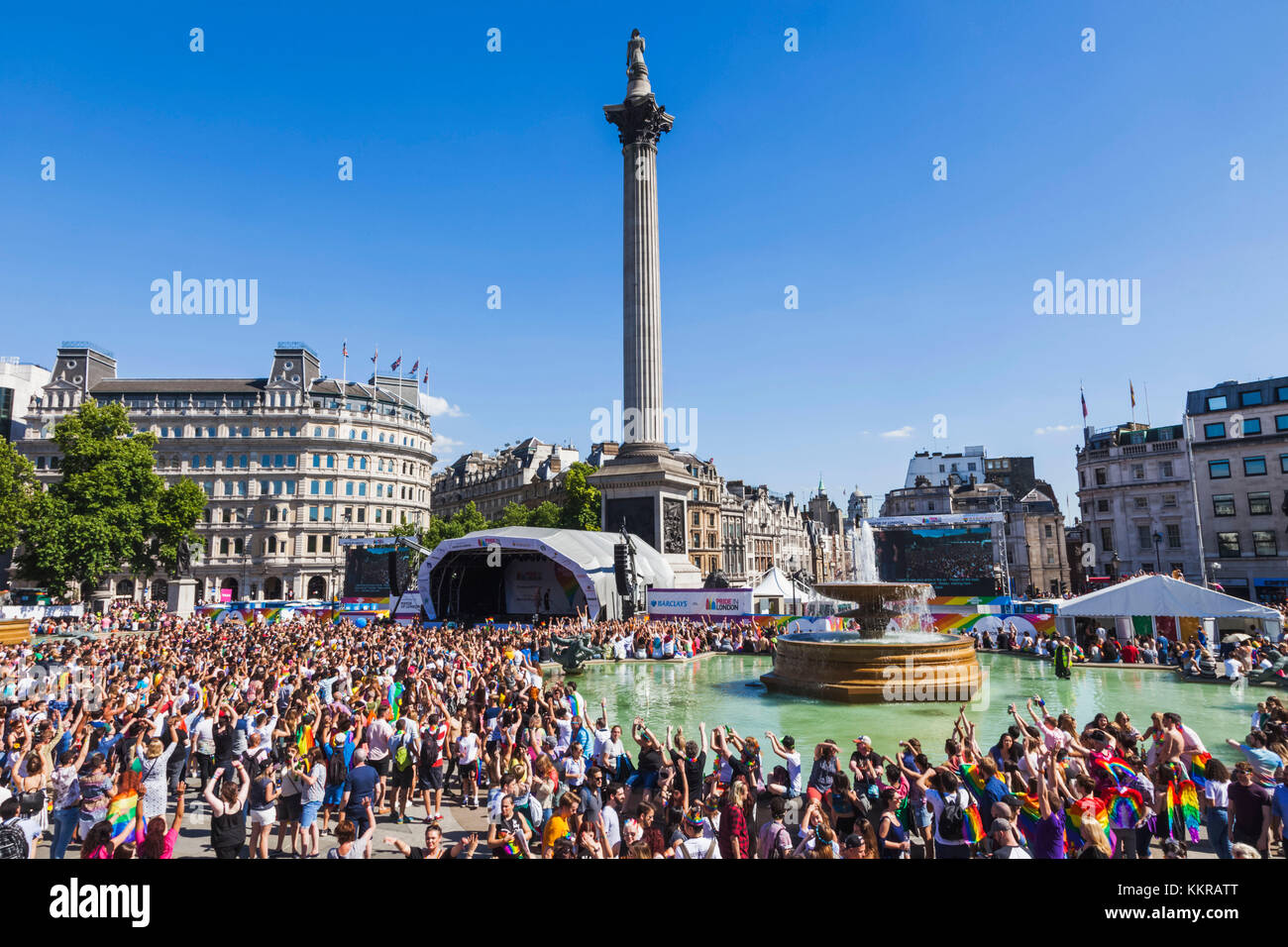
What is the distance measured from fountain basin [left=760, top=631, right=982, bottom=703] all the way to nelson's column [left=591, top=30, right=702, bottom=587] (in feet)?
83.0

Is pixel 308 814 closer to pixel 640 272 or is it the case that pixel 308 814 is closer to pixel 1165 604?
pixel 1165 604

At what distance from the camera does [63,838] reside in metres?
7.43

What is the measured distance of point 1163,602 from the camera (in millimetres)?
22828

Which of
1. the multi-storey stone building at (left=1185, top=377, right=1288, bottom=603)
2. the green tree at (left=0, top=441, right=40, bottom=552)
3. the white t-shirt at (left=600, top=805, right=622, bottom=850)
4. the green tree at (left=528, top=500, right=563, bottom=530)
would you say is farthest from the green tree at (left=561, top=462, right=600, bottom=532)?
the white t-shirt at (left=600, top=805, right=622, bottom=850)

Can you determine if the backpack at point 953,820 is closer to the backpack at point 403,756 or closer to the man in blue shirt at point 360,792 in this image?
the man in blue shirt at point 360,792

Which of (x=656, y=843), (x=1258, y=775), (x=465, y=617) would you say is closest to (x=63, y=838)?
(x=656, y=843)

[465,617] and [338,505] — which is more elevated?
[338,505]

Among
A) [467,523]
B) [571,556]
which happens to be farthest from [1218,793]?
[467,523]

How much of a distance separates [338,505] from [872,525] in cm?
5686

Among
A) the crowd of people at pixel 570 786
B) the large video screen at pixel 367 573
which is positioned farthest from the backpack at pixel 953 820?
the large video screen at pixel 367 573

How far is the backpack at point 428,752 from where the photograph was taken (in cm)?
998

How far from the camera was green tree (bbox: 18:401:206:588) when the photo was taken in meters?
49.5

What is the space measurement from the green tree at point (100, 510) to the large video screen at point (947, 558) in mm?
54100
